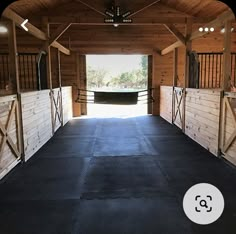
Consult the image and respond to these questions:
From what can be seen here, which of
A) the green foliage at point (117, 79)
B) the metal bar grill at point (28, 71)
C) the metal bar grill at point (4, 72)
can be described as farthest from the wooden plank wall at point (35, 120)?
the green foliage at point (117, 79)

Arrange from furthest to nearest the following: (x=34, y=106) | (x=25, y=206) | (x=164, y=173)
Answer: (x=34, y=106) → (x=164, y=173) → (x=25, y=206)

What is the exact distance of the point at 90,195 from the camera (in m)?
2.88

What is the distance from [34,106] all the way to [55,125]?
189cm

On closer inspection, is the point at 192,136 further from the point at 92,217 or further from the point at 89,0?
the point at 89,0

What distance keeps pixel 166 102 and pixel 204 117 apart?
3.58 metres

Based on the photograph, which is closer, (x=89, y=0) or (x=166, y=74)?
(x=89, y=0)

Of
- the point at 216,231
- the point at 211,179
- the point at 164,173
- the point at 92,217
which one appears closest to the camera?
the point at 216,231

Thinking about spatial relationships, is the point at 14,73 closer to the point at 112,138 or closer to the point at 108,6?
the point at 112,138

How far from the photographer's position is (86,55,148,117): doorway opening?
1010 centimetres

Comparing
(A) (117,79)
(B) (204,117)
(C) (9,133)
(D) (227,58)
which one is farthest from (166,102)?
(C) (9,133)

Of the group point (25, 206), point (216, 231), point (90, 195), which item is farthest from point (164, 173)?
point (25, 206)

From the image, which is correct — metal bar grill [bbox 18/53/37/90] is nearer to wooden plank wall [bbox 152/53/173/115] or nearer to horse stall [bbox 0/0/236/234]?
horse stall [bbox 0/0/236/234]

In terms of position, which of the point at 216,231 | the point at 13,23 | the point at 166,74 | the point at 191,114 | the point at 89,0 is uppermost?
the point at 89,0

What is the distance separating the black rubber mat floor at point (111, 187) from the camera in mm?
2289
